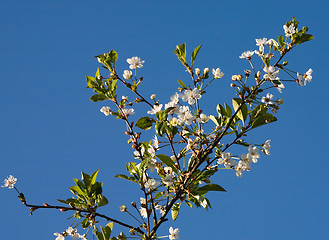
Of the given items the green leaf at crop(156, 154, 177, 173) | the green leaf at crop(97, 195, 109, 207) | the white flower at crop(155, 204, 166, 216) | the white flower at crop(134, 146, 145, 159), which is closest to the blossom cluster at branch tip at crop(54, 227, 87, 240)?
the green leaf at crop(97, 195, 109, 207)

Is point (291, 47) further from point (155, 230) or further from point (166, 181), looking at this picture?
point (155, 230)

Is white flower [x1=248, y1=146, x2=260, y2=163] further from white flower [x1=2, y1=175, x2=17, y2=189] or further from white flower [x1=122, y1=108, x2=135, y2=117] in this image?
white flower [x1=2, y1=175, x2=17, y2=189]

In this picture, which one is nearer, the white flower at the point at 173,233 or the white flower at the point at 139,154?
the white flower at the point at 139,154

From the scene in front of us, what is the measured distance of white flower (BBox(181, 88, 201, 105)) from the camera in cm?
247

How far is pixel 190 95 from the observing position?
2477 mm

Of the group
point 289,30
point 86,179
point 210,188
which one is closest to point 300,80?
point 289,30

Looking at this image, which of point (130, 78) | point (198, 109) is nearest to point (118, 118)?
point (130, 78)

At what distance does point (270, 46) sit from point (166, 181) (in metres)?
1.23

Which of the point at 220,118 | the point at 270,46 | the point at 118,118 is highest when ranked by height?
the point at 270,46

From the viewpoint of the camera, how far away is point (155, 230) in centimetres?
238

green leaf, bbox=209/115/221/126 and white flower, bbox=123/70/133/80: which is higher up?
white flower, bbox=123/70/133/80

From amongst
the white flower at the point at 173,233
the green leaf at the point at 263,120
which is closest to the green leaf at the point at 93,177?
the white flower at the point at 173,233

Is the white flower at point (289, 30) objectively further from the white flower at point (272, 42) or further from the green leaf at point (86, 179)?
the green leaf at point (86, 179)

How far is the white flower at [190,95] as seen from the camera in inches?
97.0
